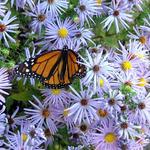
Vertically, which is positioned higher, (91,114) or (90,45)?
(90,45)

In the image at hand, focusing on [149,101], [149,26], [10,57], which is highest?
[149,26]

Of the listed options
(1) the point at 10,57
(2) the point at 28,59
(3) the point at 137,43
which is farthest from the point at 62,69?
(3) the point at 137,43

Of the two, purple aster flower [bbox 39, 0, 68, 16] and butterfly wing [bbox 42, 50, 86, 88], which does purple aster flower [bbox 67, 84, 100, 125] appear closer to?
butterfly wing [bbox 42, 50, 86, 88]

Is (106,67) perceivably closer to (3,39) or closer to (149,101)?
(149,101)

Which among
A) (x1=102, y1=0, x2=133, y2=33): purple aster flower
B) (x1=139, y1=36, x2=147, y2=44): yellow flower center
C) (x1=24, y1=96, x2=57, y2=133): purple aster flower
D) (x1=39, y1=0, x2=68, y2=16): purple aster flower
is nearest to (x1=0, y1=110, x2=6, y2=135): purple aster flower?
(x1=24, y1=96, x2=57, y2=133): purple aster flower

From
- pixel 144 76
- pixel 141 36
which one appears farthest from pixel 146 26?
pixel 144 76

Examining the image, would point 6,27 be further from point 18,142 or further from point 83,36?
point 18,142
